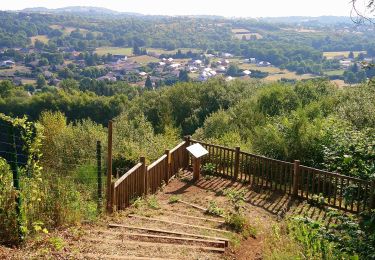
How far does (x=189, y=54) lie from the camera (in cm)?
14725

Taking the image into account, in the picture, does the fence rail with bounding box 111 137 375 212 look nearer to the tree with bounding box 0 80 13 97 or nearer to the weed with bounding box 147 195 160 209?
the weed with bounding box 147 195 160 209

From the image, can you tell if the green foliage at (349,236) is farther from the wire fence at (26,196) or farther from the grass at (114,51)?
the grass at (114,51)

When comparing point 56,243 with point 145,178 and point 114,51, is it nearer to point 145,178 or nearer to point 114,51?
point 145,178

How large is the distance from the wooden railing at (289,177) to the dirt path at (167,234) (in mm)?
519

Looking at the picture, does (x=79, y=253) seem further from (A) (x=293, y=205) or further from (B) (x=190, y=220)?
(A) (x=293, y=205)

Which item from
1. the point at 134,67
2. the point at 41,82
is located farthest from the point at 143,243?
the point at 134,67

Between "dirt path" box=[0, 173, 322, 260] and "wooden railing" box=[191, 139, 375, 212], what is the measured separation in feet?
1.70

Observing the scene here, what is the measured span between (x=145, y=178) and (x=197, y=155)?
221 cm

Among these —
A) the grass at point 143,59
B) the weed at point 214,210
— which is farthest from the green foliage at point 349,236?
the grass at point 143,59

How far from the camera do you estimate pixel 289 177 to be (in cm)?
1212

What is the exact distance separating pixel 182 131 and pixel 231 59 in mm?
99880

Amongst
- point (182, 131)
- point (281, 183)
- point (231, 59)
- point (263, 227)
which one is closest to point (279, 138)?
point (281, 183)

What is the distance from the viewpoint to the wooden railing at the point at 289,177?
10.6 m

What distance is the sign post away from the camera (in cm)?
1286
